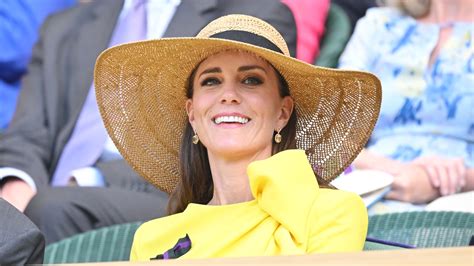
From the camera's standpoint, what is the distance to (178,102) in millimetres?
3287

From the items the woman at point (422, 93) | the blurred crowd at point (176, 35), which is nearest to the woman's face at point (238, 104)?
the blurred crowd at point (176, 35)

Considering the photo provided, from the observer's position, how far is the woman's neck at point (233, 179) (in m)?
3.01

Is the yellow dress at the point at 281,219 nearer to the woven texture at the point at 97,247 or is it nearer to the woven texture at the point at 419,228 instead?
the woven texture at the point at 97,247

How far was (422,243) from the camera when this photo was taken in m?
3.38

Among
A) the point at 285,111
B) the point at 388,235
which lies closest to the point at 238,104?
the point at 285,111

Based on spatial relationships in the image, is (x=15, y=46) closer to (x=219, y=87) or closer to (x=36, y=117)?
(x=36, y=117)

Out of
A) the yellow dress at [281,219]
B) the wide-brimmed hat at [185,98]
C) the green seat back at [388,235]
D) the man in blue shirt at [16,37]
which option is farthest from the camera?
the man in blue shirt at [16,37]

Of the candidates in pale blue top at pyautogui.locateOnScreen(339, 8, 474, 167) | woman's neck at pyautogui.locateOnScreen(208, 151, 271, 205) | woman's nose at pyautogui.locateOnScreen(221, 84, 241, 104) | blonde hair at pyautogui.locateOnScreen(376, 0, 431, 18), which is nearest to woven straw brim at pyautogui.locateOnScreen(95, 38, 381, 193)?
woman's nose at pyautogui.locateOnScreen(221, 84, 241, 104)

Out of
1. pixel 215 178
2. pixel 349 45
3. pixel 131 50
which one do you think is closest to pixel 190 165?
pixel 215 178

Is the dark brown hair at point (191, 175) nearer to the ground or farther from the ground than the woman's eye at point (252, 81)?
nearer to the ground

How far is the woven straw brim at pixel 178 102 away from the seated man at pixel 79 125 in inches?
28.9

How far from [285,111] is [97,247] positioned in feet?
2.48

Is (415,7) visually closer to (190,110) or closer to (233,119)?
(190,110)

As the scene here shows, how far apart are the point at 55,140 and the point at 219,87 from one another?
70.9 inches
